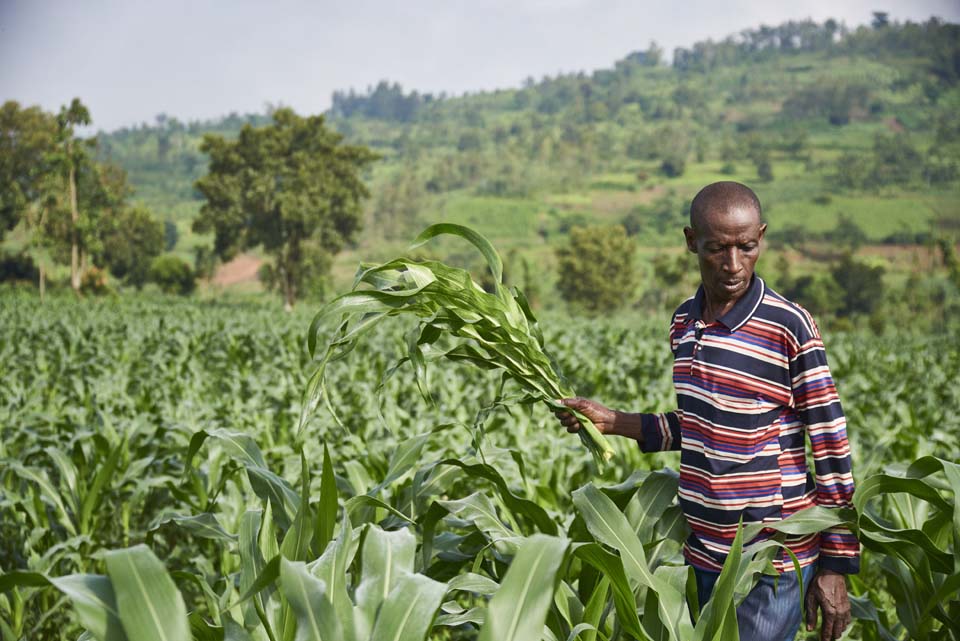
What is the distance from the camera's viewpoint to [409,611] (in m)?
1.51

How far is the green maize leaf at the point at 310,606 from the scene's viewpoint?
1.47 metres

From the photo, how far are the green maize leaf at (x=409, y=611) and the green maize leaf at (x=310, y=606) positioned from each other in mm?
80

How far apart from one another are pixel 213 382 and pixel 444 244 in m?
79.1

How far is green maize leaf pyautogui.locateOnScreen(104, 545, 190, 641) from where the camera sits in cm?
140

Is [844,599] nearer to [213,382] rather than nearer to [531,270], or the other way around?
[213,382]

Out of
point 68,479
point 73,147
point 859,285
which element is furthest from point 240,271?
point 68,479

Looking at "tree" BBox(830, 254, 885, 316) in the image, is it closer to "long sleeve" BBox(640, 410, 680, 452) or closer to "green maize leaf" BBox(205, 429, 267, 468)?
"long sleeve" BBox(640, 410, 680, 452)

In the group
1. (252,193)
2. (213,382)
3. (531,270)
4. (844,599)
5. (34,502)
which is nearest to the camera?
(844,599)

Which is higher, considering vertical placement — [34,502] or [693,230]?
[693,230]

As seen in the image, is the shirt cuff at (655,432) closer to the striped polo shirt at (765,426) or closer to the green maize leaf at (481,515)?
the striped polo shirt at (765,426)

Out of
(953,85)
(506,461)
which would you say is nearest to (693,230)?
(506,461)

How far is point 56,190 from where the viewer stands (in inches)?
2044

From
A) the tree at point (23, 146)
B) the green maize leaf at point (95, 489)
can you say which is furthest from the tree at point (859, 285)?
the green maize leaf at point (95, 489)

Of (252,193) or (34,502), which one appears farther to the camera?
(252,193)
